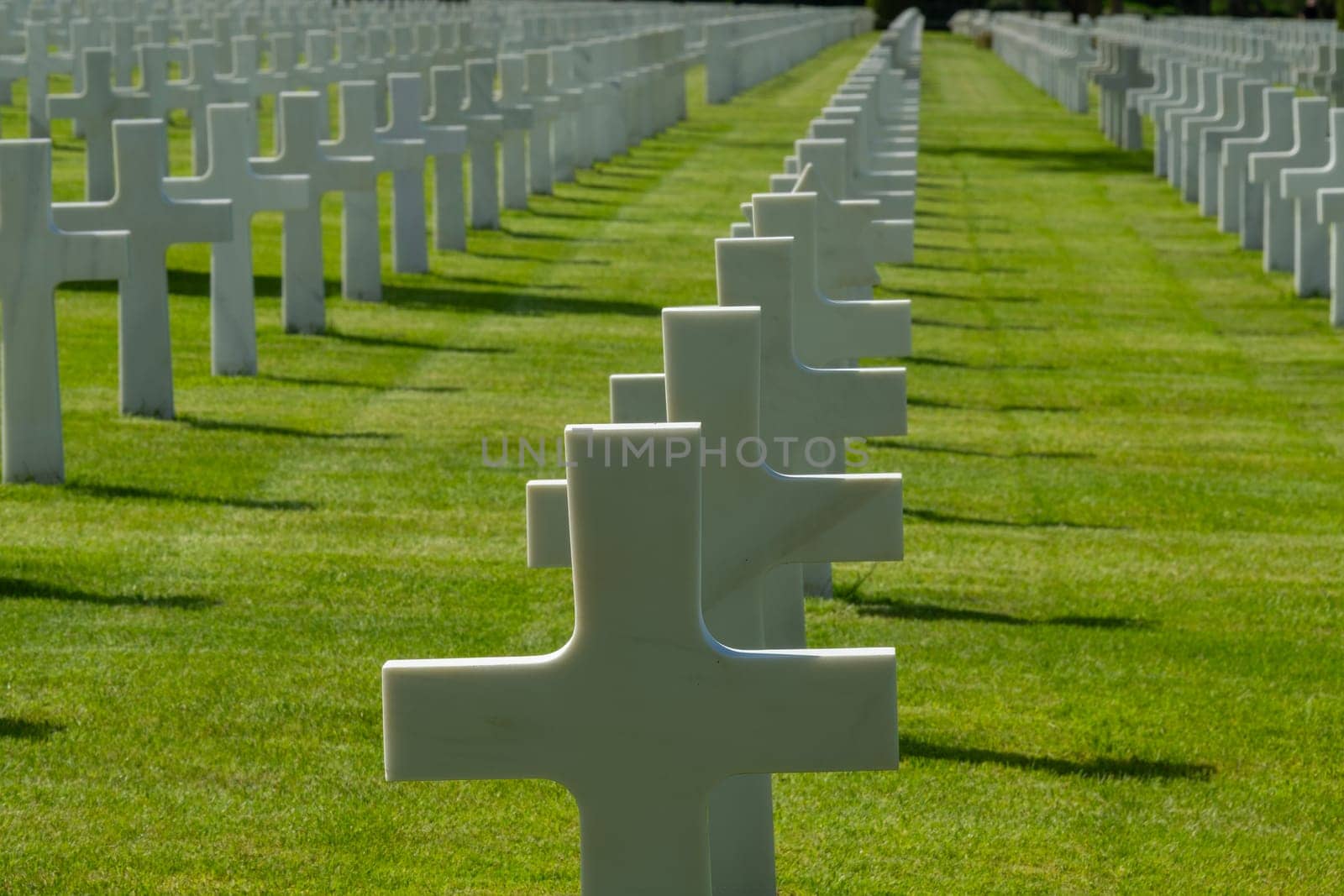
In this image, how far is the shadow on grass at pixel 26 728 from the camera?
5746mm

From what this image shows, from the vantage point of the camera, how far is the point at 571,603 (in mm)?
7148

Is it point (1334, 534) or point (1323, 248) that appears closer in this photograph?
point (1334, 534)

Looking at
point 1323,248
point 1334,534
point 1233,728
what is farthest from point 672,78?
point 1233,728

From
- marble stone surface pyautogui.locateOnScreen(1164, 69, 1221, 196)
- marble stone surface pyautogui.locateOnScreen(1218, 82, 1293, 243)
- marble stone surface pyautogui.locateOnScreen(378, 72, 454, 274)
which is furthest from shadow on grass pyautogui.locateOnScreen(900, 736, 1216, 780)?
marble stone surface pyautogui.locateOnScreen(1164, 69, 1221, 196)

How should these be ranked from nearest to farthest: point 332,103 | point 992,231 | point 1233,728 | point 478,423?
point 1233,728
point 478,423
point 992,231
point 332,103

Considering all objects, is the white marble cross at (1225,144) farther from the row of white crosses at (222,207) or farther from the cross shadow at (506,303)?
the row of white crosses at (222,207)

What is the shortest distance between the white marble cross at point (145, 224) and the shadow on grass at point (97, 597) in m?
2.68

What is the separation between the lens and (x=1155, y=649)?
6824mm

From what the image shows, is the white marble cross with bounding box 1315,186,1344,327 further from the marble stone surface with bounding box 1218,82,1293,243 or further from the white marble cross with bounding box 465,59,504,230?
the white marble cross with bounding box 465,59,504,230

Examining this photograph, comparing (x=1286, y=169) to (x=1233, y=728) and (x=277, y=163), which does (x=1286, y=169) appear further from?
(x=1233, y=728)

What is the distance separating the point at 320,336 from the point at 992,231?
8.12 m

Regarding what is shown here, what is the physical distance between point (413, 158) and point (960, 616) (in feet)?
25.3

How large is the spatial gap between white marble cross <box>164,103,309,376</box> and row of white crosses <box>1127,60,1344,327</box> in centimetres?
556

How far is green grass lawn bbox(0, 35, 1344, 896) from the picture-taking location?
5105 mm
